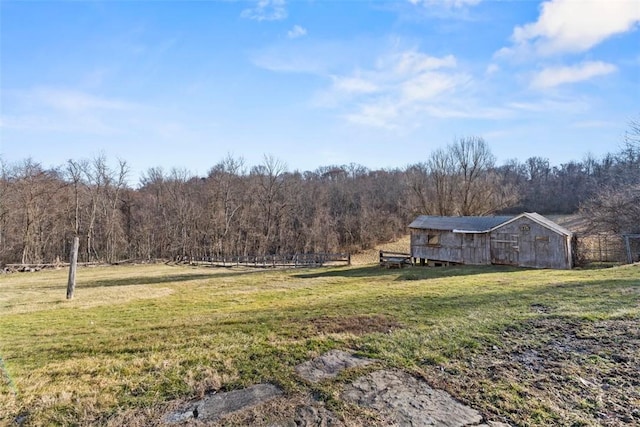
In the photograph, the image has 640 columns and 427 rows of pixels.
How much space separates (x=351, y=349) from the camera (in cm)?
504

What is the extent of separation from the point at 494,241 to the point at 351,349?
20.3 m

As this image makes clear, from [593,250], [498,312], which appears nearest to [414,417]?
[498,312]


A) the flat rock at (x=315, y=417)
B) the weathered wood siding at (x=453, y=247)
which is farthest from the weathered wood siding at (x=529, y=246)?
the flat rock at (x=315, y=417)

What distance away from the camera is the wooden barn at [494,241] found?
19.4 metres

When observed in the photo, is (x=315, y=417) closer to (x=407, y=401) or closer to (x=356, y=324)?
(x=407, y=401)

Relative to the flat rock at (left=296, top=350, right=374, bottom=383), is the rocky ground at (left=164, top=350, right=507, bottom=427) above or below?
below

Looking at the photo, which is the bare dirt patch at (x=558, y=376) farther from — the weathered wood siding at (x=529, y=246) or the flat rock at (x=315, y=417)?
the weathered wood siding at (x=529, y=246)

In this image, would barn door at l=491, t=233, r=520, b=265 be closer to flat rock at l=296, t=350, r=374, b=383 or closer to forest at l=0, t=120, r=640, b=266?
forest at l=0, t=120, r=640, b=266

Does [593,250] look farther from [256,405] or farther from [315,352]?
[256,405]

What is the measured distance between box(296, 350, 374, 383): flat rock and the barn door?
65.0ft

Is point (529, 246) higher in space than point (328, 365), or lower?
higher

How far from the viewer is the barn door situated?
69.0ft

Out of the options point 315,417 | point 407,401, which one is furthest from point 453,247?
point 315,417

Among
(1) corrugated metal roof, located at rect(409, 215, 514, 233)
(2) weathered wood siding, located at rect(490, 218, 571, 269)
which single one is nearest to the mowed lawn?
(2) weathered wood siding, located at rect(490, 218, 571, 269)
